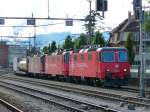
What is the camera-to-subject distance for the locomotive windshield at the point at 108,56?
37.8 meters

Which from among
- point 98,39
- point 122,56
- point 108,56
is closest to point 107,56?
point 108,56

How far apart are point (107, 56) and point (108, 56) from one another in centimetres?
10

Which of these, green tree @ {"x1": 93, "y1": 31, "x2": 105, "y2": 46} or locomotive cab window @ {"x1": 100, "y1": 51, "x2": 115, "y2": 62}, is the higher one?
green tree @ {"x1": 93, "y1": 31, "x2": 105, "y2": 46}

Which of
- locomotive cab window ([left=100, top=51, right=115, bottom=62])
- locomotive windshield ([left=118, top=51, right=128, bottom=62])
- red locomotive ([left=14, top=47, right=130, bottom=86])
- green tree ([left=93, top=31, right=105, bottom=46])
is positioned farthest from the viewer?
green tree ([left=93, top=31, right=105, bottom=46])

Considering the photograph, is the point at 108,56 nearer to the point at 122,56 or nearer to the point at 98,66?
the point at 98,66

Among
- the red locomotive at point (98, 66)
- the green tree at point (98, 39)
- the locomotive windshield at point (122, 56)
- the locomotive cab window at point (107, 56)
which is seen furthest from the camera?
the green tree at point (98, 39)

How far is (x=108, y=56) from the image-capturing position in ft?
125

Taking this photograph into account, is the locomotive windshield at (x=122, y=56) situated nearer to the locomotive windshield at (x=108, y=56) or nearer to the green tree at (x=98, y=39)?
the locomotive windshield at (x=108, y=56)

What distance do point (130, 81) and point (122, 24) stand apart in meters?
90.3

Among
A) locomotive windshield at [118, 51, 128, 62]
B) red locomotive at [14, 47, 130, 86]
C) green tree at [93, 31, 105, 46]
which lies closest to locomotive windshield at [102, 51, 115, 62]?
red locomotive at [14, 47, 130, 86]

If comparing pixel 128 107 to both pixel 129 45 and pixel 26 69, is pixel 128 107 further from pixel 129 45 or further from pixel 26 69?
pixel 129 45

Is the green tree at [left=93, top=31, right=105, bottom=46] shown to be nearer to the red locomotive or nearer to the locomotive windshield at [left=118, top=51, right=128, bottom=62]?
the red locomotive

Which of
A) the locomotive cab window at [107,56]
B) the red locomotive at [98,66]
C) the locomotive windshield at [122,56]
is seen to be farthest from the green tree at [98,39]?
the locomotive cab window at [107,56]

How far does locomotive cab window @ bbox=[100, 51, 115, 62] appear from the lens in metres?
37.7
